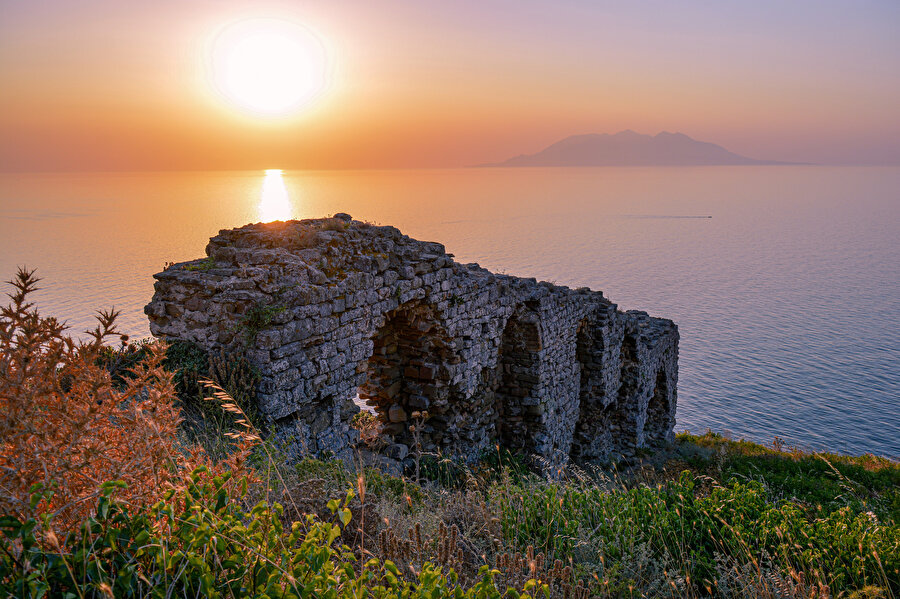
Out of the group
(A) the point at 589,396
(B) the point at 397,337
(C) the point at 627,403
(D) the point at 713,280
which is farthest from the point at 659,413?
(D) the point at 713,280

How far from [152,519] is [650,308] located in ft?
127

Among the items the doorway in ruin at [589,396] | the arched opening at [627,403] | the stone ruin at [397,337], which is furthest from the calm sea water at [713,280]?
the doorway in ruin at [589,396]

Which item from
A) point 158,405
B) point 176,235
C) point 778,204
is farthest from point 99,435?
point 778,204

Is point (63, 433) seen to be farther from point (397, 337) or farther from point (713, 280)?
point (713, 280)

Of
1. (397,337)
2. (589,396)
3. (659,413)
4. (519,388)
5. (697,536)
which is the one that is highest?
(397,337)

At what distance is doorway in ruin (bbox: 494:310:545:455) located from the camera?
40.3 ft

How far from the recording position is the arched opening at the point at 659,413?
21328mm

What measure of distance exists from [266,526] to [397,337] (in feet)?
25.1

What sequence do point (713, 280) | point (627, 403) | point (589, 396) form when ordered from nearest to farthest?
point (589, 396), point (627, 403), point (713, 280)

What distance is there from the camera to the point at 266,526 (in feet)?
8.13

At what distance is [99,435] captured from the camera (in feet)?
8.80

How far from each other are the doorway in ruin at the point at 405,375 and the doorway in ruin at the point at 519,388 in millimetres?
2539

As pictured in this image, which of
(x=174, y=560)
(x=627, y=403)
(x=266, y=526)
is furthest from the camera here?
(x=627, y=403)

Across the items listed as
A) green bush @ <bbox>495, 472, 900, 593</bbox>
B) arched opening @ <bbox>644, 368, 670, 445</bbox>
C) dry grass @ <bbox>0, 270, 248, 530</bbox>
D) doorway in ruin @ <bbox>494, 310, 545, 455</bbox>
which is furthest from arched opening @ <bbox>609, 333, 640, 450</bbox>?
dry grass @ <bbox>0, 270, 248, 530</bbox>
